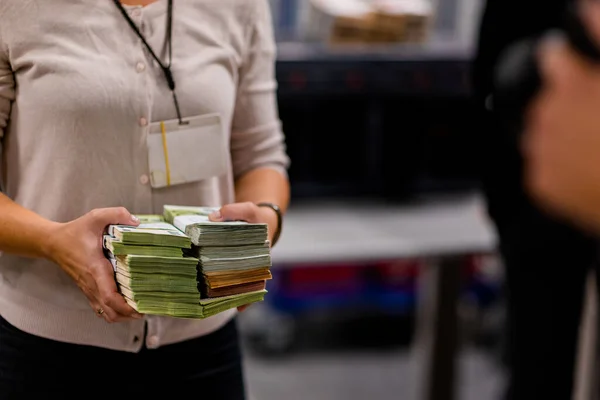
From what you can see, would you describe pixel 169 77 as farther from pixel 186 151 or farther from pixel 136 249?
pixel 136 249

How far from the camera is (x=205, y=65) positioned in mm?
1194

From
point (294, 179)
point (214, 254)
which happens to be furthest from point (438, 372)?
point (214, 254)

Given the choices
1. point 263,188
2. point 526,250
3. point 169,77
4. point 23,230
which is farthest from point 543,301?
point 23,230

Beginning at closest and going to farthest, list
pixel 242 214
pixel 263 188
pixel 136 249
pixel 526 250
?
1. pixel 136 249
2. pixel 242 214
3. pixel 263 188
4. pixel 526 250

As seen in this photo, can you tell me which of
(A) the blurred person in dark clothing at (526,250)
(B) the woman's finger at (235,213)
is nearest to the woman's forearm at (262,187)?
(B) the woman's finger at (235,213)

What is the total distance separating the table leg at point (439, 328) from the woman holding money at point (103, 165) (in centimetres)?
154

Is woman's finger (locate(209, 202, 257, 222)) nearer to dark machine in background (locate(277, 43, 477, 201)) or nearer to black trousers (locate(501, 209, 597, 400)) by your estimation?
black trousers (locate(501, 209, 597, 400))

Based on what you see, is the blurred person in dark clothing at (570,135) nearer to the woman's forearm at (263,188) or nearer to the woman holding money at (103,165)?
the woman holding money at (103,165)

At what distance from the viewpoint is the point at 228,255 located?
3.48 ft

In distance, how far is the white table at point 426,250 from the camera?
8.86 feet

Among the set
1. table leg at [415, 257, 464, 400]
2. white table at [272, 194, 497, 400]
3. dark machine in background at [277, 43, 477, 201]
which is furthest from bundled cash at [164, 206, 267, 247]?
dark machine in background at [277, 43, 477, 201]

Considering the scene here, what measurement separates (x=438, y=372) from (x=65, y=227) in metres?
1.97

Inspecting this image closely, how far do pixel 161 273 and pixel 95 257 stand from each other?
9cm

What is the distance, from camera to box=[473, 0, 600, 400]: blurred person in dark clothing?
1.62 m
